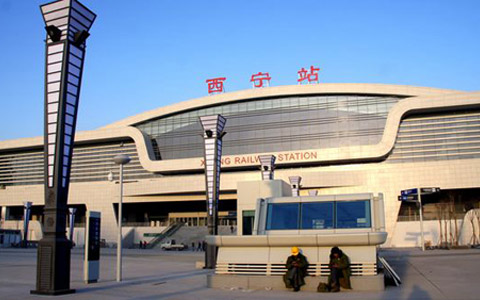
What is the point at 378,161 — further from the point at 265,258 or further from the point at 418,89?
the point at 265,258

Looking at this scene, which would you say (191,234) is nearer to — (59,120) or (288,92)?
(288,92)

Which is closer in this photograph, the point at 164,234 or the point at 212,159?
the point at 212,159

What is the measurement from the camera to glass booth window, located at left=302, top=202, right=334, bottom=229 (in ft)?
49.2

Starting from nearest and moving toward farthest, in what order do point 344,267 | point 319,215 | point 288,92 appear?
point 344,267
point 319,215
point 288,92

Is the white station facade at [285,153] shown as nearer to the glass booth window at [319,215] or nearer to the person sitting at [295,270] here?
the glass booth window at [319,215]

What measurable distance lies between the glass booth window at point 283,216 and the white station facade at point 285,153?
127 feet

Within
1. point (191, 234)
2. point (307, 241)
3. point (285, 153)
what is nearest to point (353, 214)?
point (307, 241)

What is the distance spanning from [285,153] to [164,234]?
19.2 metres

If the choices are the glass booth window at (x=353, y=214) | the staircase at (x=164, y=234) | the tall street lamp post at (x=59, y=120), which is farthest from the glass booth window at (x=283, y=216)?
the staircase at (x=164, y=234)

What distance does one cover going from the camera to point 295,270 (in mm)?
12477

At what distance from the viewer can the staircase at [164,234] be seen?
195 feet

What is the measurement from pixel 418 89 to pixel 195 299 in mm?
55822

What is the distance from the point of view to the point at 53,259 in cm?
1223

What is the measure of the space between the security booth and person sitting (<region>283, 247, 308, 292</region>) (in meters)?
0.31
